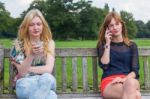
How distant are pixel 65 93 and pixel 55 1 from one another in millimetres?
81250

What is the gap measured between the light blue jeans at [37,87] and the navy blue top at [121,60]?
0.91 meters

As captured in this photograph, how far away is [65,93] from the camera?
20.5 ft

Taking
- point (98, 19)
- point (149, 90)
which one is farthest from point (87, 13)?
point (149, 90)

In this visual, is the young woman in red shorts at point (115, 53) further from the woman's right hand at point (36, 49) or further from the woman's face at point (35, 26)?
the woman's right hand at point (36, 49)

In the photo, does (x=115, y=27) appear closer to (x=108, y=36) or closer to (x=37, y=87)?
(x=108, y=36)

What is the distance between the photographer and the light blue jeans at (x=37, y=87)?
5.04 metres

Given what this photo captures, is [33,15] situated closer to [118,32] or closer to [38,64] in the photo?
[38,64]

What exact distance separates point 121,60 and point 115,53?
119 mm

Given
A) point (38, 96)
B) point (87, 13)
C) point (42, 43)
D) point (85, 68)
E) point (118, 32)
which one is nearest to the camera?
point (38, 96)

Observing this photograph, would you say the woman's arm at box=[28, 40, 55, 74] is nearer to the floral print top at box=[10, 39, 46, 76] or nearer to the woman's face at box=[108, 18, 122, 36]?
the floral print top at box=[10, 39, 46, 76]

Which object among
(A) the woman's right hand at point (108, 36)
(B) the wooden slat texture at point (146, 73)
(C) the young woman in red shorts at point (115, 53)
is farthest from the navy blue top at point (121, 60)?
(B) the wooden slat texture at point (146, 73)

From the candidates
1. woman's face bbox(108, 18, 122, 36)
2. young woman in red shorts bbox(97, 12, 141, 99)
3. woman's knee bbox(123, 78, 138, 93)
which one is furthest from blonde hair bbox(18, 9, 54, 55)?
woman's knee bbox(123, 78, 138, 93)

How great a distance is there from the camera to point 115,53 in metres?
5.82

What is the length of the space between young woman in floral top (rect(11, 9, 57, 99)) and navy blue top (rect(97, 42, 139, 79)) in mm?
763
